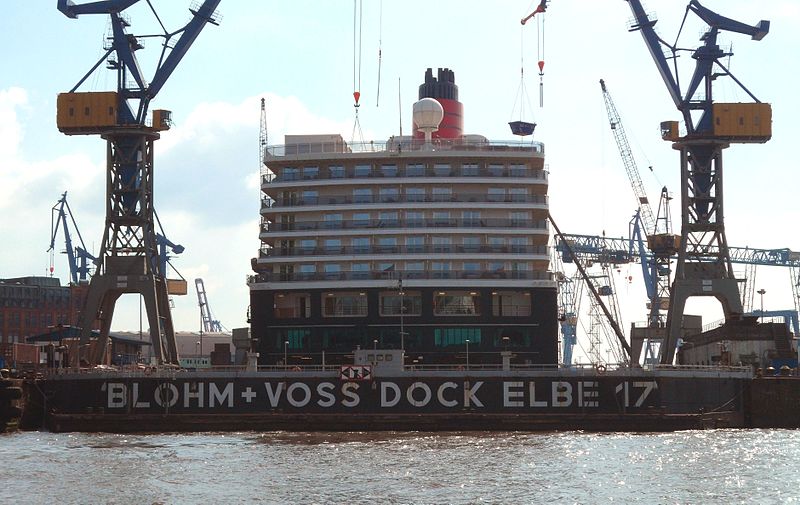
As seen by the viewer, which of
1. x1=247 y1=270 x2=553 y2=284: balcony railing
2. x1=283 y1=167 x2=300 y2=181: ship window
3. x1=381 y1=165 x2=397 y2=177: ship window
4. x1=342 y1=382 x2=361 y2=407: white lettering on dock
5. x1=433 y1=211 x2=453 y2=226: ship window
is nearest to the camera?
x1=342 y1=382 x2=361 y2=407: white lettering on dock

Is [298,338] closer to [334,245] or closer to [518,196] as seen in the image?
[334,245]

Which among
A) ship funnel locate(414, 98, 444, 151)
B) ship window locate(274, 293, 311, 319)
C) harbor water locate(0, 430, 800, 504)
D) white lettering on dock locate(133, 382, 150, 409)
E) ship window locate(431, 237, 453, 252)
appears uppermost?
ship funnel locate(414, 98, 444, 151)

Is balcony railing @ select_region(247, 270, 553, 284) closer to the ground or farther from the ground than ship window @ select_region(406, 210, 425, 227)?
closer to the ground

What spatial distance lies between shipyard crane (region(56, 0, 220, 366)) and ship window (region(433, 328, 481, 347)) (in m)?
18.6

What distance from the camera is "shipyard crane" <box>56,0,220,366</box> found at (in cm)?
8769

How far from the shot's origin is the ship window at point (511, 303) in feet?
277

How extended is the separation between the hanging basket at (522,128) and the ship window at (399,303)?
140 feet

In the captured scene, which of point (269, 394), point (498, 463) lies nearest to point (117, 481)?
point (498, 463)

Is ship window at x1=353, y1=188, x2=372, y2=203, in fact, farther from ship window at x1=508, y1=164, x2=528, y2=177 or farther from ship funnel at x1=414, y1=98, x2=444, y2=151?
ship window at x1=508, y1=164, x2=528, y2=177

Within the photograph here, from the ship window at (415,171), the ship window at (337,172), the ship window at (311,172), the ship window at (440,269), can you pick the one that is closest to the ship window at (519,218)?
the ship window at (440,269)

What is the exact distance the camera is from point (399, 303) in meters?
84.7

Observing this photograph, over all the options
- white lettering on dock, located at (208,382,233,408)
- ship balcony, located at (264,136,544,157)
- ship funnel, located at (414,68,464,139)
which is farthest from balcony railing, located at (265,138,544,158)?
white lettering on dock, located at (208,382,233,408)

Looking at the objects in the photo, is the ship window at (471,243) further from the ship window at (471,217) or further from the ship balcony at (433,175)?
the ship balcony at (433,175)

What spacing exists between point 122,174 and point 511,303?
91.9 ft
